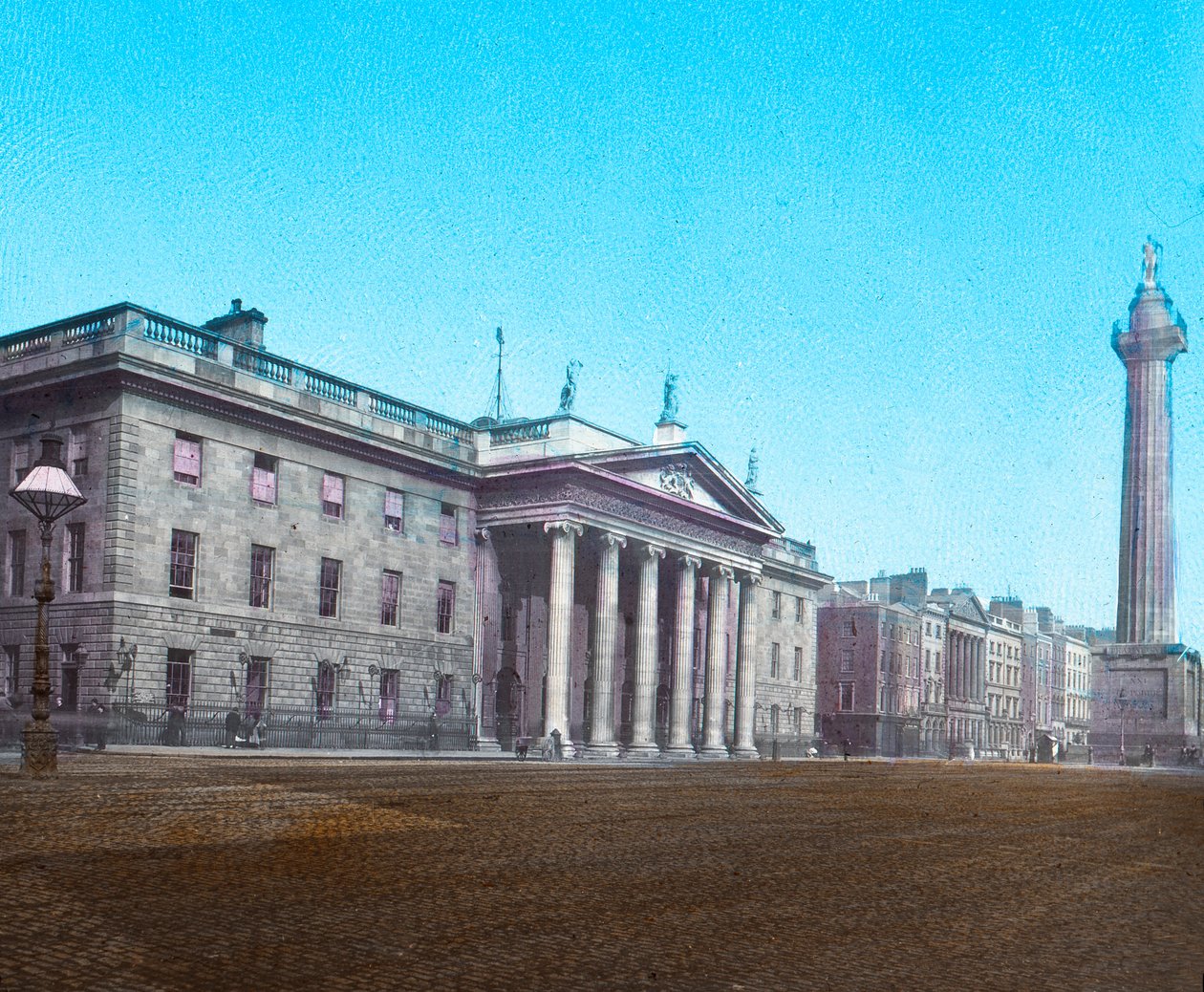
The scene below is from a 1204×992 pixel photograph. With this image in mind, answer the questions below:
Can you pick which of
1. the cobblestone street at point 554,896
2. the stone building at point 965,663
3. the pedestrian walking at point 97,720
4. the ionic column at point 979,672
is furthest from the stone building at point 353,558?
the ionic column at point 979,672

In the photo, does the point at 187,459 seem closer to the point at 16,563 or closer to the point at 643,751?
the point at 16,563

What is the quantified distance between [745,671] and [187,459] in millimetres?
32721

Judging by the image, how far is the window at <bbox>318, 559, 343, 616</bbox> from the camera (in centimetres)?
4491

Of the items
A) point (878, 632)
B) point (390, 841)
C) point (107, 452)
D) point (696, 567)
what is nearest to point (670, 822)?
point (390, 841)

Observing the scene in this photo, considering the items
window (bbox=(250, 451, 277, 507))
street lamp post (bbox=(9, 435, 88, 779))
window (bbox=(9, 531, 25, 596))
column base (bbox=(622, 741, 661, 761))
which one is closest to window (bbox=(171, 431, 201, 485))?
window (bbox=(250, 451, 277, 507))

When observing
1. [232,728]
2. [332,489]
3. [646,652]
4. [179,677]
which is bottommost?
[232,728]

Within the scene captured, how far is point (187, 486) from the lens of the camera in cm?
3969

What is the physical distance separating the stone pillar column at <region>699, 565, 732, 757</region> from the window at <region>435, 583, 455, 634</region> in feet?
46.8

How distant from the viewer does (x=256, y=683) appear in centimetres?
4153

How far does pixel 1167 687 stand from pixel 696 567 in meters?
26.9

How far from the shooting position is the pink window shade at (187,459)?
3950 cm

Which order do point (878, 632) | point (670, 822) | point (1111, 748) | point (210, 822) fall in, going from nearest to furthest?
point (210, 822) → point (670, 822) → point (1111, 748) → point (878, 632)

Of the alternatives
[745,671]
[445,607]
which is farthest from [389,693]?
[745,671]

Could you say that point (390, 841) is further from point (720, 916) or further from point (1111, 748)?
point (1111, 748)
